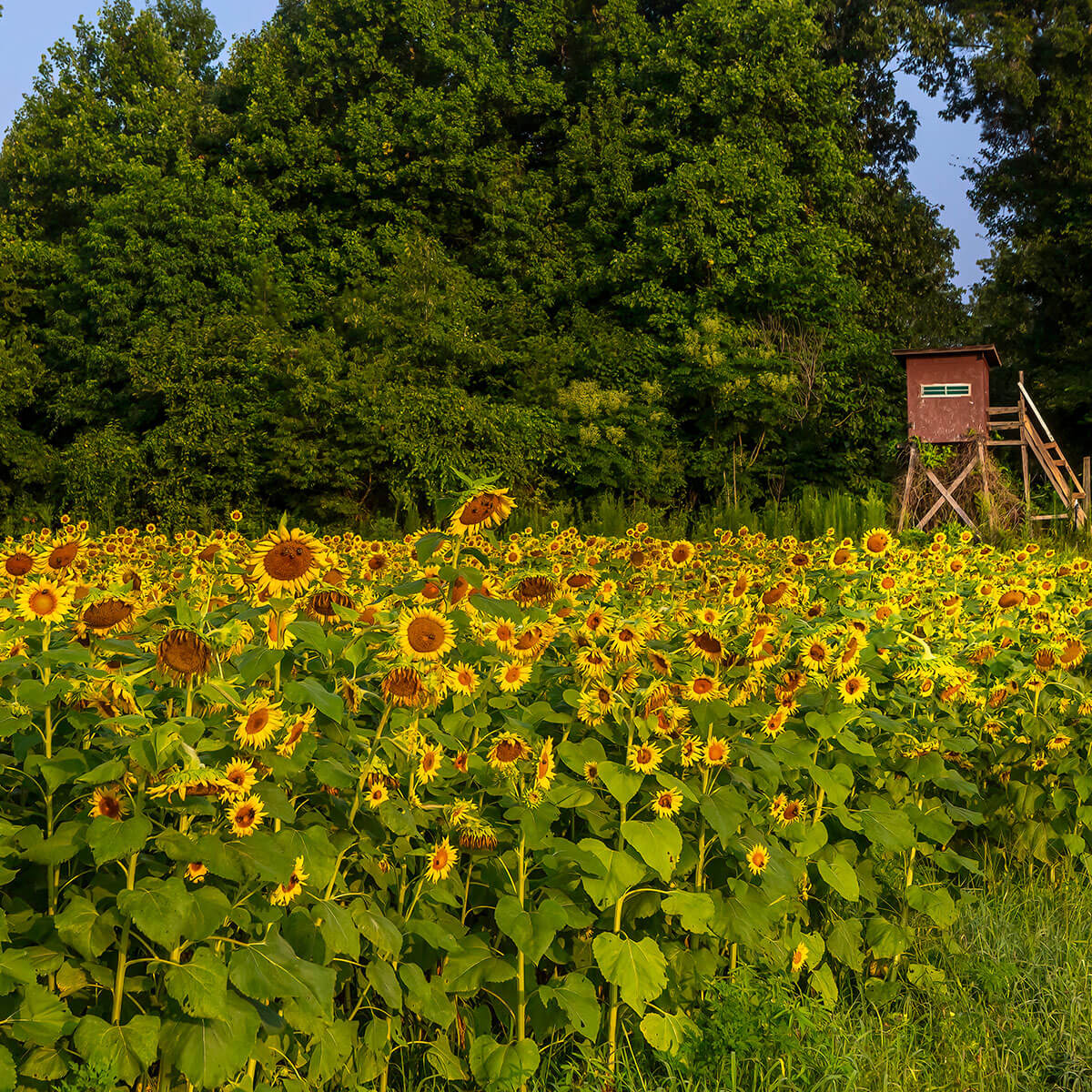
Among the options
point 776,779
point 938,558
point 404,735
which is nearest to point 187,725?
point 404,735

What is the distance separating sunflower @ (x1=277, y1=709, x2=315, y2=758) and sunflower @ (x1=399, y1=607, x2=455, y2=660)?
24 cm

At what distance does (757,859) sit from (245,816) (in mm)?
1185

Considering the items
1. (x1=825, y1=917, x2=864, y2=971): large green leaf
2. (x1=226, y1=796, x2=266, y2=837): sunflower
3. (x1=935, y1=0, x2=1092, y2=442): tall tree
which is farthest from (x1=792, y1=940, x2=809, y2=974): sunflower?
(x1=935, y1=0, x2=1092, y2=442): tall tree

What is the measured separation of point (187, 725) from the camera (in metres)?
1.91

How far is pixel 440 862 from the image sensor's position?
229cm

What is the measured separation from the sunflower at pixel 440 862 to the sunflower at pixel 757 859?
0.70 m

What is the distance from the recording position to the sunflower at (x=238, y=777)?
6.30 feet

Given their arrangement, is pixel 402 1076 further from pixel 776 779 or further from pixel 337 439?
pixel 337 439

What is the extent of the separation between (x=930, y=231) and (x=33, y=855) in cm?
2569

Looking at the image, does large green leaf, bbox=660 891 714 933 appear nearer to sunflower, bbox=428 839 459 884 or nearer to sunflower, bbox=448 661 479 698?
sunflower, bbox=428 839 459 884

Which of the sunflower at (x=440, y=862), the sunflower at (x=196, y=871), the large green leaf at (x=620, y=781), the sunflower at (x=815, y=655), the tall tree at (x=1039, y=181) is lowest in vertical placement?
the sunflower at (x=440, y=862)

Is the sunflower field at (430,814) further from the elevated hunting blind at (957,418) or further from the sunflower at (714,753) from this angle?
the elevated hunting blind at (957,418)

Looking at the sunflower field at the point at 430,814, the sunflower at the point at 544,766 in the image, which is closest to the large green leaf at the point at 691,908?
the sunflower field at the point at 430,814

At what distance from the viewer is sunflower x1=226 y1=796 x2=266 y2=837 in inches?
78.2
